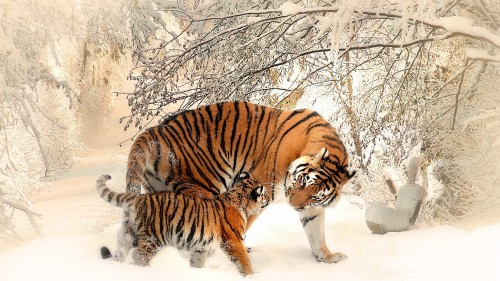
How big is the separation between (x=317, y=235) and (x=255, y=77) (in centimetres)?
131

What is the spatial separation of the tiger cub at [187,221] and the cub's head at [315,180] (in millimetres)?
181

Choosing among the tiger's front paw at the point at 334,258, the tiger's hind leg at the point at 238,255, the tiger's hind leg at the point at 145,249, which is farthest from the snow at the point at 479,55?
the tiger's hind leg at the point at 145,249

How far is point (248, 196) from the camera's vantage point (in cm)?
328

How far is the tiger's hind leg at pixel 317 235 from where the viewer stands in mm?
3472

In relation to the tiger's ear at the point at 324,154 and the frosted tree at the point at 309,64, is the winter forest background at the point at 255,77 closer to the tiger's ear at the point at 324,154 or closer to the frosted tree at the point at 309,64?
the frosted tree at the point at 309,64

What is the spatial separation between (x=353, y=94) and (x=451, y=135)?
1.13 metres

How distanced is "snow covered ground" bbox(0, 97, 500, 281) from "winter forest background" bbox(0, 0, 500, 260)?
134mm

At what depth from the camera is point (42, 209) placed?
3.22 metres

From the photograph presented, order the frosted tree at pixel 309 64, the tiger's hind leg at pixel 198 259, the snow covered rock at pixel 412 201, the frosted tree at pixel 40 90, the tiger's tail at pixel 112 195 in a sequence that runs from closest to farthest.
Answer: the tiger's tail at pixel 112 195
the tiger's hind leg at pixel 198 259
the frosted tree at pixel 40 90
the frosted tree at pixel 309 64
the snow covered rock at pixel 412 201

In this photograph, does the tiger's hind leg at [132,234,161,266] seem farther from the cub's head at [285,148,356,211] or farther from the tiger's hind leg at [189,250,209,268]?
the cub's head at [285,148,356,211]

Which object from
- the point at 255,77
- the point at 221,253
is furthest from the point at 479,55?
the point at 221,253

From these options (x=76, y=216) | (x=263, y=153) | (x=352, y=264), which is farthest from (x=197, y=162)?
(x=352, y=264)

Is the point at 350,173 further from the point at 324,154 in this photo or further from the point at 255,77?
the point at 255,77

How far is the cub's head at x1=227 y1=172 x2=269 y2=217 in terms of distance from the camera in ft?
10.7
